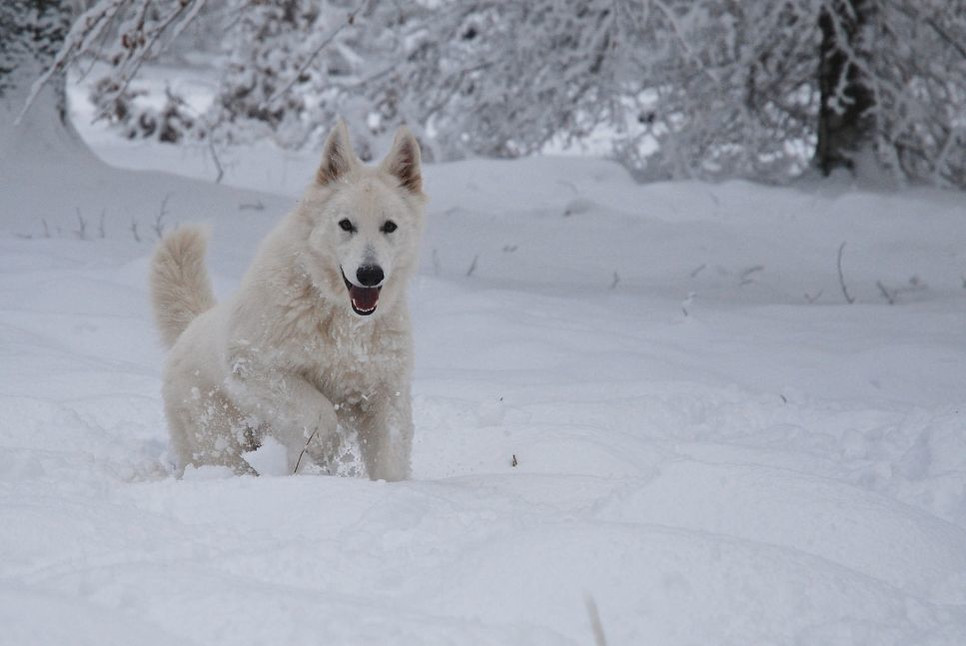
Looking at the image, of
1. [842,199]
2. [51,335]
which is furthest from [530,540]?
[842,199]

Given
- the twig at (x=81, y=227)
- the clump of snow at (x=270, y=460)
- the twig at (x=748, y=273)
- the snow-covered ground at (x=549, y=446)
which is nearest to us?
the snow-covered ground at (x=549, y=446)

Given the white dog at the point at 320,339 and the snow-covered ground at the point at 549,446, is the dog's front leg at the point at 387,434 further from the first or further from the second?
the snow-covered ground at the point at 549,446

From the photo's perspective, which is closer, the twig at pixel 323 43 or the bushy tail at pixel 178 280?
the bushy tail at pixel 178 280

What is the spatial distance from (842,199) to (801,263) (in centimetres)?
195

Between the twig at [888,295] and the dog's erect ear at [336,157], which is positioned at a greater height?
the dog's erect ear at [336,157]

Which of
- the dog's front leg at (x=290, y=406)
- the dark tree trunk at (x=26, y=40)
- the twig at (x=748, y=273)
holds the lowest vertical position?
the twig at (x=748, y=273)

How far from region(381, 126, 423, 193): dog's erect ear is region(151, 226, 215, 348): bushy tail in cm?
89

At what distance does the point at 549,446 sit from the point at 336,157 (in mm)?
1378

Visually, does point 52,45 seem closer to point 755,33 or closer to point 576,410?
point 576,410

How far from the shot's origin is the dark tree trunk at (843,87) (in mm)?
9719

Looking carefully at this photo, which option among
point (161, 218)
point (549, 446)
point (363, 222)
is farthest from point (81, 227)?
point (549, 446)

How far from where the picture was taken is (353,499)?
97.4 inches

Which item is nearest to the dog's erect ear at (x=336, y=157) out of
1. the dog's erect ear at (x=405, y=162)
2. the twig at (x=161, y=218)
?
the dog's erect ear at (x=405, y=162)

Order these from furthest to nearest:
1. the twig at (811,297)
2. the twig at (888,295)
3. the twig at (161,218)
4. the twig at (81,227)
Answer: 1. the twig at (161,218)
2. the twig at (81,227)
3. the twig at (811,297)
4. the twig at (888,295)
